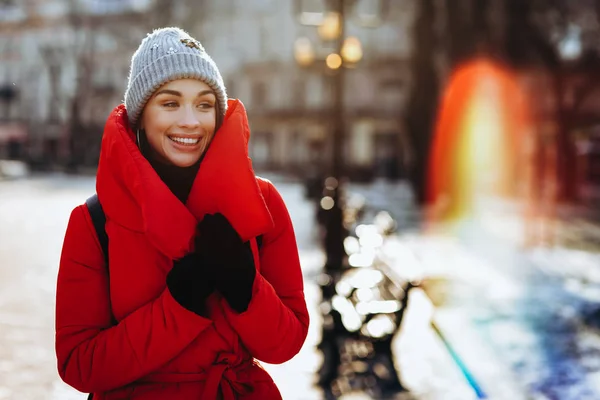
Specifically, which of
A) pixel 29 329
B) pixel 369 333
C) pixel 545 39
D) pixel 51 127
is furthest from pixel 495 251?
pixel 51 127

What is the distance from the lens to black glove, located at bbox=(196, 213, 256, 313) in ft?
5.71

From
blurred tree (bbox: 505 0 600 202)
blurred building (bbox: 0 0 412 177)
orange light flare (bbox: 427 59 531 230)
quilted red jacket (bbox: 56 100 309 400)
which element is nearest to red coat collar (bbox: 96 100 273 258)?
quilted red jacket (bbox: 56 100 309 400)

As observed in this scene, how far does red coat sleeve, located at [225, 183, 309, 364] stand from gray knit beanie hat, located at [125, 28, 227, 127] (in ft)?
1.37

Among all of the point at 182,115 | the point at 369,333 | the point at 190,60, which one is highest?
the point at 190,60

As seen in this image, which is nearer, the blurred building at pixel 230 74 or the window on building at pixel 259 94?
the blurred building at pixel 230 74

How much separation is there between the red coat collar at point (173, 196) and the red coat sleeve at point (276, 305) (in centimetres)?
21

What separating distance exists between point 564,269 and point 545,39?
12495mm

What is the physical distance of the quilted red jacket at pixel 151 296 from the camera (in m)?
1.78

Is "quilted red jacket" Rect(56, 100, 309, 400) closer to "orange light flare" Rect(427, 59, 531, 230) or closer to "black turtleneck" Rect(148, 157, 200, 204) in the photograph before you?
"black turtleneck" Rect(148, 157, 200, 204)

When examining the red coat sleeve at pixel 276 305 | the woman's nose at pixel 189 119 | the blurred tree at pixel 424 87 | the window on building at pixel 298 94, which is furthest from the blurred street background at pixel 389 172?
the woman's nose at pixel 189 119

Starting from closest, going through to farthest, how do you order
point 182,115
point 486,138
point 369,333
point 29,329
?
point 182,115
point 369,333
point 29,329
point 486,138

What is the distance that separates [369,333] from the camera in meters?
5.28

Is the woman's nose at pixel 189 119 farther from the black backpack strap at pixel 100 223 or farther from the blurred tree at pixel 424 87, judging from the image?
the blurred tree at pixel 424 87

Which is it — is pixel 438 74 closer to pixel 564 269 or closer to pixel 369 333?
pixel 564 269
